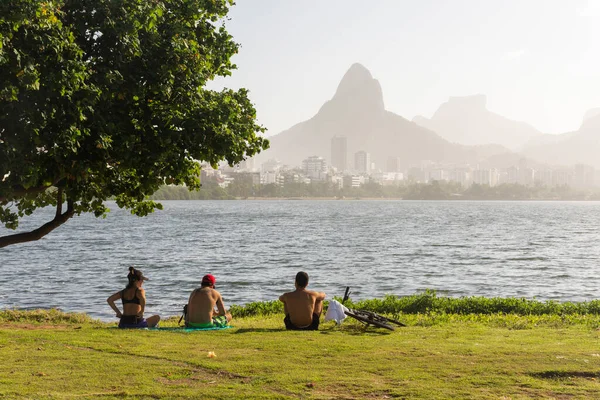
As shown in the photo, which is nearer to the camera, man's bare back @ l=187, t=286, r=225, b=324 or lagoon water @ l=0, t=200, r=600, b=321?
man's bare back @ l=187, t=286, r=225, b=324

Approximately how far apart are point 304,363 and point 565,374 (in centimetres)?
418

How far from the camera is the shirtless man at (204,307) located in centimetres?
1622

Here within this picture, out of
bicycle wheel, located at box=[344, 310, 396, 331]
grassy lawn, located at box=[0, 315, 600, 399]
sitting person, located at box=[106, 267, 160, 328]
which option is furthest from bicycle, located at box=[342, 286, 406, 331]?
sitting person, located at box=[106, 267, 160, 328]

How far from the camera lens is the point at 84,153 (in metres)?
14.6

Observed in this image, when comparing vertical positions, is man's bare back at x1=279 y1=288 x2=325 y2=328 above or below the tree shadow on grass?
above

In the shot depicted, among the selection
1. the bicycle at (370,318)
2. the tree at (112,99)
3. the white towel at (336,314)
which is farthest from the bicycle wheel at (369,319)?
the tree at (112,99)

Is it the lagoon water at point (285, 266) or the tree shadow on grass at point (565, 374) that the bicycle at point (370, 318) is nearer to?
the tree shadow on grass at point (565, 374)

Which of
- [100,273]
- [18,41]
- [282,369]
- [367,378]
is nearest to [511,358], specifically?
[367,378]

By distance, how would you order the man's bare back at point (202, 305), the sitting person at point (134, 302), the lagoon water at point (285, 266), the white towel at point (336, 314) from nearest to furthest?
the white towel at point (336, 314)
the man's bare back at point (202, 305)
the sitting person at point (134, 302)
the lagoon water at point (285, 266)

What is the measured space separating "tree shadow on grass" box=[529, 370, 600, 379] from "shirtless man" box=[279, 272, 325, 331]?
5.73m

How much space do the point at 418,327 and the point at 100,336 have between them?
732 cm

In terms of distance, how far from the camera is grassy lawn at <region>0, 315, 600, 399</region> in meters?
10.3

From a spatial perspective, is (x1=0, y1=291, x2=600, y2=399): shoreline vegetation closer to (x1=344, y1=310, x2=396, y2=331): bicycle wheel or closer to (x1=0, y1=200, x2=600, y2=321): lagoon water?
(x1=344, y1=310, x2=396, y2=331): bicycle wheel

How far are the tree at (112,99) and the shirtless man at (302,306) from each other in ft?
10.6
